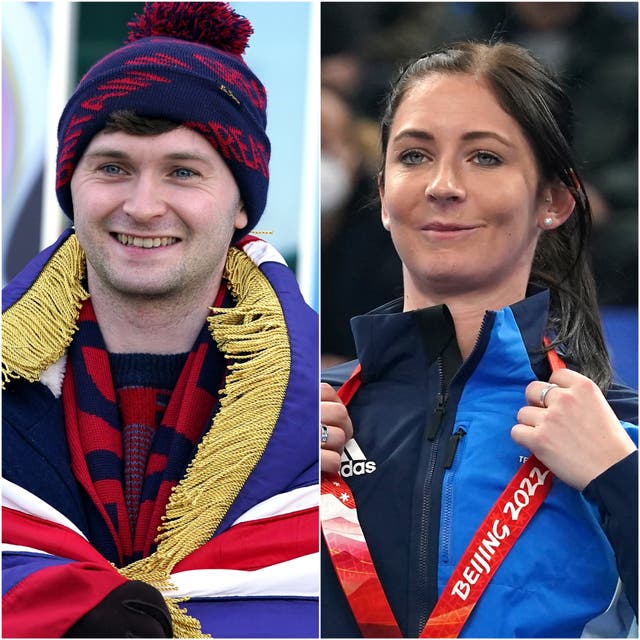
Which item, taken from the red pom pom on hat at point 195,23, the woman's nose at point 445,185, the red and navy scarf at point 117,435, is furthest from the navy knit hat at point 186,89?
the woman's nose at point 445,185

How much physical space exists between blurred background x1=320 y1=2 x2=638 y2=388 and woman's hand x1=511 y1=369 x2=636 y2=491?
164 mm

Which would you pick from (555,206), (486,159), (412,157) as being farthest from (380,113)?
(555,206)

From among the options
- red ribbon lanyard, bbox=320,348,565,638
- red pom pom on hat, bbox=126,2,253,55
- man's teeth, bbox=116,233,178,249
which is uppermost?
red pom pom on hat, bbox=126,2,253,55

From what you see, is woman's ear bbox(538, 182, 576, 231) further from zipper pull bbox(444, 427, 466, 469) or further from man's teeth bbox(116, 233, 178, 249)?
man's teeth bbox(116, 233, 178, 249)

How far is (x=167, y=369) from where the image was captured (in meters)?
2.14

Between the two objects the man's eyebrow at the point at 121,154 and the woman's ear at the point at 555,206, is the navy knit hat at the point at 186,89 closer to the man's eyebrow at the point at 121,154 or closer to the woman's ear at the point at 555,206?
the man's eyebrow at the point at 121,154

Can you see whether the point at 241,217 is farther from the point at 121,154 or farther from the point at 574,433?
the point at 574,433

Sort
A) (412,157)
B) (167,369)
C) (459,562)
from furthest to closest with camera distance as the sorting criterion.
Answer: (167,369), (412,157), (459,562)

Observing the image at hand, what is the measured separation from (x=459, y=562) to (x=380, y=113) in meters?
0.83

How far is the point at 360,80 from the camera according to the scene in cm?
188

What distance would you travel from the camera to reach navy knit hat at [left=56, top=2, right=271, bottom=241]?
2.00 m

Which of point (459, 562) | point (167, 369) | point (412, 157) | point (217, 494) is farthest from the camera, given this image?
point (167, 369)

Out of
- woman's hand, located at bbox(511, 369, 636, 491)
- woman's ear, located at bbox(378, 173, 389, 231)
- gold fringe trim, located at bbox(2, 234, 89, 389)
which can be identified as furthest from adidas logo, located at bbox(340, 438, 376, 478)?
gold fringe trim, located at bbox(2, 234, 89, 389)

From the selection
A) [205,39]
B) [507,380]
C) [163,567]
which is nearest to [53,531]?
[163,567]
